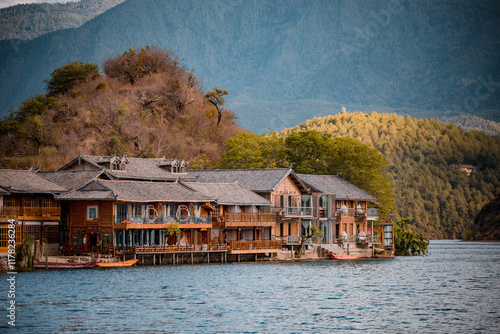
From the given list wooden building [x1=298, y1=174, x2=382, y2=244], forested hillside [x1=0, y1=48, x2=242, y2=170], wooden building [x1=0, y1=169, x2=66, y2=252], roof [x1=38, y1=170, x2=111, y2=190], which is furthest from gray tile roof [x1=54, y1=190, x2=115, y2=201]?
forested hillside [x1=0, y1=48, x2=242, y2=170]

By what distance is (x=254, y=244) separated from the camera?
3275 inches

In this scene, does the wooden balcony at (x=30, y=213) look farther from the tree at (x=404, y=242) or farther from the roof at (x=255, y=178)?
the tree at (x=404, y=242)

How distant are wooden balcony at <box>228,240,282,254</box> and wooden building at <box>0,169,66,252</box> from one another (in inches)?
691

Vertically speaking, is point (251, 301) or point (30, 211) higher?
point (30, 211)

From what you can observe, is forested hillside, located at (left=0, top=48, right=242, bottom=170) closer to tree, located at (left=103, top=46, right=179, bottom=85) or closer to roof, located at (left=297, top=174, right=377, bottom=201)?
tree, located at (left=103, top=46, right=179, bottom=85)

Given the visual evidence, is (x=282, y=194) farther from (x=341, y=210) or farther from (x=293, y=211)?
(x=341, y=210)

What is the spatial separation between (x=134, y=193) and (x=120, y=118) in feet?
150

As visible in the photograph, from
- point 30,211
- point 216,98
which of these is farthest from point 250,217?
point 216,98

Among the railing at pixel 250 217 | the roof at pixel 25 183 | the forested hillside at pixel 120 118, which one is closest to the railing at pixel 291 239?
the railing at pixel 250 217

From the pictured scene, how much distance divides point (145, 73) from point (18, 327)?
333 feet

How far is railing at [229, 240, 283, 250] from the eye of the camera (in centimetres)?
8175

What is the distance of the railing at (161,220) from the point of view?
73125mm

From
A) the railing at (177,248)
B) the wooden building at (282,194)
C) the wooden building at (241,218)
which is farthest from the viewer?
the wooden building at (282,194)

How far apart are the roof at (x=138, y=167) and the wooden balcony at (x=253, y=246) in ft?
42.2
